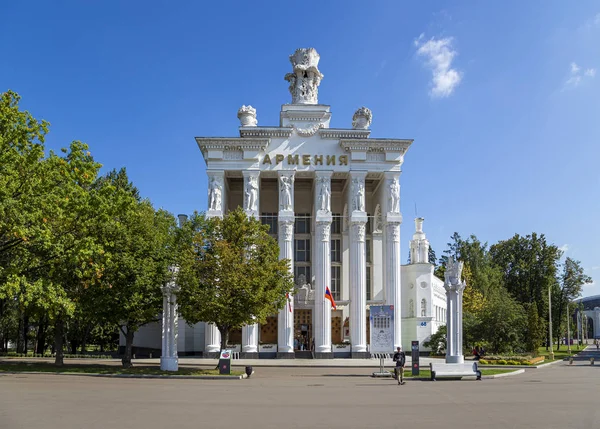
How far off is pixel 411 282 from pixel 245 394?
36834 mm

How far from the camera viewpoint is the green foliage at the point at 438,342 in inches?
2072

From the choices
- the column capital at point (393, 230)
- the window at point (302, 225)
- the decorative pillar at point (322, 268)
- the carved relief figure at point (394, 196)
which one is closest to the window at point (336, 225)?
the window at point (302, 225)

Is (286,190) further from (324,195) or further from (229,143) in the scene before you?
(229,143)

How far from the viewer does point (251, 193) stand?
51.4 metres

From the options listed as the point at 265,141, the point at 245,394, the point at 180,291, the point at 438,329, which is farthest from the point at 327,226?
the point at 245,394

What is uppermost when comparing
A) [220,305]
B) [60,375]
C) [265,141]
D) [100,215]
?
[265,141]

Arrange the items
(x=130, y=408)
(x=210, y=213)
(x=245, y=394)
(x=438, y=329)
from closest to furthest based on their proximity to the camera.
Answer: (x=130, y=408) → (x=245, y=394) → (x=210, y=213) → (x=438, y=329)

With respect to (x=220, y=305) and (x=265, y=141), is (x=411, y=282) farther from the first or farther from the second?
(x=220, y=305)

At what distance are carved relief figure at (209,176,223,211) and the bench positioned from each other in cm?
2602

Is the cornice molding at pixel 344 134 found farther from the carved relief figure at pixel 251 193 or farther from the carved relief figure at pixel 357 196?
the carved relief figure at pixel 251 193

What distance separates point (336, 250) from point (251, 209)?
39.5 ft

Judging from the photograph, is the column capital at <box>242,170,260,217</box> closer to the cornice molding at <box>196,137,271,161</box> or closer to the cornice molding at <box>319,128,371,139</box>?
the cornice molding at <box>196,137,271,161</box>

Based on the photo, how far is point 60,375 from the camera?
1206 inches

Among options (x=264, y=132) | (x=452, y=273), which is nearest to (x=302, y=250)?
(x=264, y=132)
